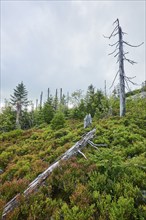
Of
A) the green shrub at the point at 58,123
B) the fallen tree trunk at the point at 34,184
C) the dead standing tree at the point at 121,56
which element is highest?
the dead standing tree at the point at 121,56

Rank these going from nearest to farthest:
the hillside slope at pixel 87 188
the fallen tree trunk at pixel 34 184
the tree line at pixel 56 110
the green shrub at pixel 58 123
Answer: the hillside slope at pixel 87 188 → the fallen tree trunk at pixel 34 184 → the green shrub at pixel 58 123 → the tree line at pixel 56 110

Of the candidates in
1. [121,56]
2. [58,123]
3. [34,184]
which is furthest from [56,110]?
[34,184]

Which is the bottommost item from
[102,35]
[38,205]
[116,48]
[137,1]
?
[38,205]

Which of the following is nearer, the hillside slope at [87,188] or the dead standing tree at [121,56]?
the hillside slope at [87,188]

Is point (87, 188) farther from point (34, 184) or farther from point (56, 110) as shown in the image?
point (56, 110)

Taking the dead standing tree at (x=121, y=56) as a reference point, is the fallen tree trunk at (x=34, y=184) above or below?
below

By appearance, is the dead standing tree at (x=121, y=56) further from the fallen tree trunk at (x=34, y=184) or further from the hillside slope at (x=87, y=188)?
the fallen tree trunk at (x=34, y=184)

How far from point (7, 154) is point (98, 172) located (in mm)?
7045

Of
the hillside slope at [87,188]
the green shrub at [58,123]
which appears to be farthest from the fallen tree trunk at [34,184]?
the green shrub at [58,123]

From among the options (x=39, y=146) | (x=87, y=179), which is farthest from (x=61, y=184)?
(x=39, y=146)

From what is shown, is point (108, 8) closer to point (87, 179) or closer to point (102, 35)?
point (102, 35)

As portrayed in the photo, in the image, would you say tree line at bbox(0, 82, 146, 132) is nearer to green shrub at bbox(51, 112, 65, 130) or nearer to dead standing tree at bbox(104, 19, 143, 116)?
green shrub at bbox(51, 112, 65, 130)

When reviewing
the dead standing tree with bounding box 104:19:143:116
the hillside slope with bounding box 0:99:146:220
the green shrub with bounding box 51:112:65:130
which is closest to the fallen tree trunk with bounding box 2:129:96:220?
the hillside slope with bounding box 0:99:146:220

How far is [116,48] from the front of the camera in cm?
1756
